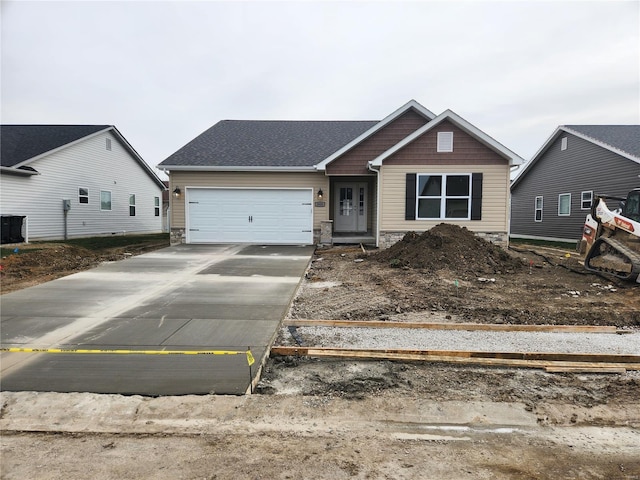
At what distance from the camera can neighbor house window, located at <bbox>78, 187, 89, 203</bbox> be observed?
1894 cm

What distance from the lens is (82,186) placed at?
1900cm

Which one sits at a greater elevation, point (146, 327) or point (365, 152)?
point (365, 152)

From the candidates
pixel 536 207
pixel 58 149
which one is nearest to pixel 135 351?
pixel 58 149

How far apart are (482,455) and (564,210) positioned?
20234 millimetres

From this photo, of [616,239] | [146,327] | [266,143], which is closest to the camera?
[146,327]

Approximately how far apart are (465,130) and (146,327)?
11.6 meters

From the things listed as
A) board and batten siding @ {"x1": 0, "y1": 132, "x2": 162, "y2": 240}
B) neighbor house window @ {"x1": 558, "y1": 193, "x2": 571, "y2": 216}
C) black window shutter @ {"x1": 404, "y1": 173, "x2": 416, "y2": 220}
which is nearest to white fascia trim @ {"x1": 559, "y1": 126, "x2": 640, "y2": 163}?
neighbor house window @ {"x1": 558, "y1": 193, "x2": 571, "y2": 216}

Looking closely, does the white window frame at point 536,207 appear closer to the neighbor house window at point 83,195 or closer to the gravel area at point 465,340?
the gravel area at point 465,340

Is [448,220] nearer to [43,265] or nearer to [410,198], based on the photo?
[410,198]

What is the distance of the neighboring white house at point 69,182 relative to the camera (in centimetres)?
1552

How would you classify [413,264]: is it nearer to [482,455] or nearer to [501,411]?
[501,411]

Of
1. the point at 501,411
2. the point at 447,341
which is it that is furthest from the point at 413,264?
the point at 501,411

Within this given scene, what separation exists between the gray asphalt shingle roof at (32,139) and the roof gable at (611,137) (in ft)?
76.7

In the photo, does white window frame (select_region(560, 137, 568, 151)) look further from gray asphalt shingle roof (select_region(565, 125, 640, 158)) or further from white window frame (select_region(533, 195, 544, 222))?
white window frame (select_region(533, 195, 544, 222))
